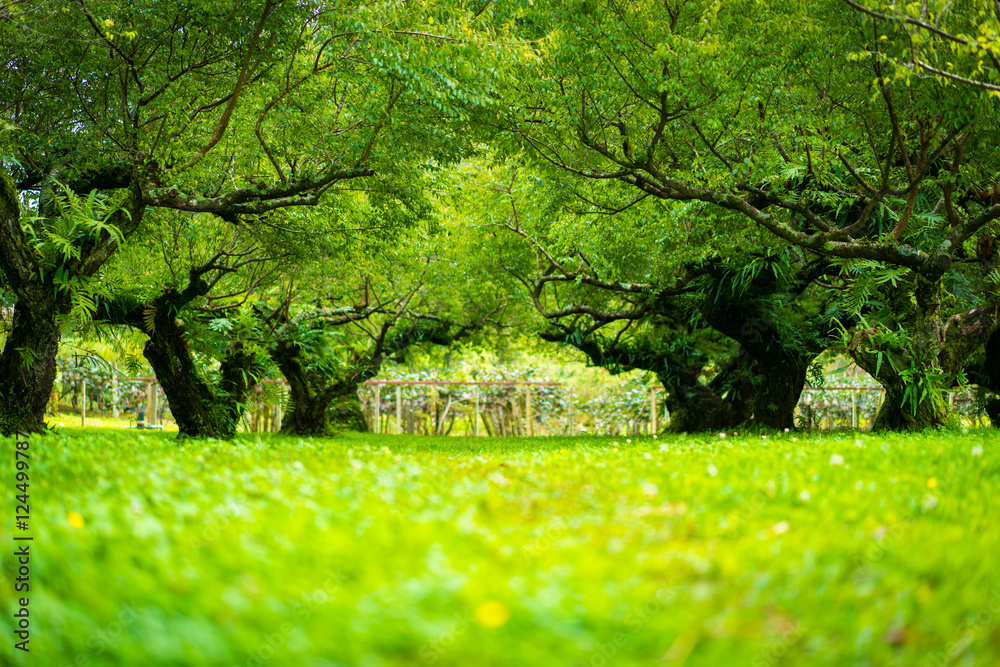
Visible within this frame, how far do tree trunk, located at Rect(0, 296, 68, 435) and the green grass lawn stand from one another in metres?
4.16

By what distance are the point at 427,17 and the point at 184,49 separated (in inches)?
114

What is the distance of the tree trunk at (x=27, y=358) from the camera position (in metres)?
7.33

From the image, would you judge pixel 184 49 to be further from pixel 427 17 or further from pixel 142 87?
pixel 427 17

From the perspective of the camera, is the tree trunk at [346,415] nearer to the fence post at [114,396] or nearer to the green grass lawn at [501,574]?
the fence post at [114,396]

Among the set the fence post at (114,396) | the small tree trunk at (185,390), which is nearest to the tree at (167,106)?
the small tree trunk at (185,390)

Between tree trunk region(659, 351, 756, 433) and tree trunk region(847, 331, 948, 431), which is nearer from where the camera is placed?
tree trunk region(847, 331, 948, 431)

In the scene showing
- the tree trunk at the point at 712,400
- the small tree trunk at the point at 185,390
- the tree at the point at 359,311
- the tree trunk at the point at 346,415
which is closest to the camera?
the small tree trunk at the point at 185,390

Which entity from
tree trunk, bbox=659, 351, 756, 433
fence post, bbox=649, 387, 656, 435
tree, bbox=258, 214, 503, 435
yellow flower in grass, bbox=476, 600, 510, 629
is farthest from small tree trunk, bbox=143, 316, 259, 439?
fence post, bbox=649, 387, 656, 435

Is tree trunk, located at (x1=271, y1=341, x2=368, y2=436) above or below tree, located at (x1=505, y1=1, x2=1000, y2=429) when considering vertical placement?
below

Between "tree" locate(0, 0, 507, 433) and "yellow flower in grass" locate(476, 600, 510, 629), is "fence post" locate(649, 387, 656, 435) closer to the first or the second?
"tree" locate(0, 0, 507, 433)

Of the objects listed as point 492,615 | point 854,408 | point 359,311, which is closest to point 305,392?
point 359,311

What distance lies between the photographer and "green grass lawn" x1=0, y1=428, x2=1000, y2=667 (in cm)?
184

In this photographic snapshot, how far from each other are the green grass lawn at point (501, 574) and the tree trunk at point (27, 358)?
4156 millimetres

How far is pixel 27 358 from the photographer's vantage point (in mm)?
7273
